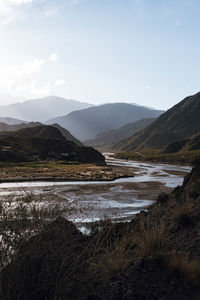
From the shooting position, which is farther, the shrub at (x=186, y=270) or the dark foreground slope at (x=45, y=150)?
the dark foreground slope at (x=45, y=150)

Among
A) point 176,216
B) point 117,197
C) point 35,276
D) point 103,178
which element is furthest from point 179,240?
point 103,178

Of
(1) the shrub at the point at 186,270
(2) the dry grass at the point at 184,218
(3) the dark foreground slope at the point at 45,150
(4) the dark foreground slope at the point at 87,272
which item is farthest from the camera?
(3) the dark foreground slope at the point at 45,150

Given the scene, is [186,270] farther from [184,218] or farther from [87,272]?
[184,218]

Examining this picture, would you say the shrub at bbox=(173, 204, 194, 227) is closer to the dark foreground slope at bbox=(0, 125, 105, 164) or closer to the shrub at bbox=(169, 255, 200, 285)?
the shrub at bbox=(169, 255, 200, 285)

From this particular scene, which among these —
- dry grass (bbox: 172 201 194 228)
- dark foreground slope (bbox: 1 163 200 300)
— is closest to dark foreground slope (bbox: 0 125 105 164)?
dry grass (bbox: 172 201 194 228)

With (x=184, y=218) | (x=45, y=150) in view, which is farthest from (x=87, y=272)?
(x=45, y=150)

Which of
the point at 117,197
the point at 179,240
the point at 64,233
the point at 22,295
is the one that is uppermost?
the point at 64,233

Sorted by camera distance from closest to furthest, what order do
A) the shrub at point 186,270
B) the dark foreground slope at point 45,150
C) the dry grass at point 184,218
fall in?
the shrub at point 186,270 → the dry grass at point 184,218 → the dark foreground slope at point 45,150

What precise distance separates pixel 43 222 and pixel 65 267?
79cm

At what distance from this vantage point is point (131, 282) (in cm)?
457

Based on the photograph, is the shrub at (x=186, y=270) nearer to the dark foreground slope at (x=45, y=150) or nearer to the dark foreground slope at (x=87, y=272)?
the dark foreground slope at (x=87, y=272)

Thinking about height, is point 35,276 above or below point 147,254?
above

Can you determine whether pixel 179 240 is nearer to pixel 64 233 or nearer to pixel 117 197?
pixel 64 233

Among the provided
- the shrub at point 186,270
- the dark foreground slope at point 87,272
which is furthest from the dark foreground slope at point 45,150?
the shrub at point 186,270
